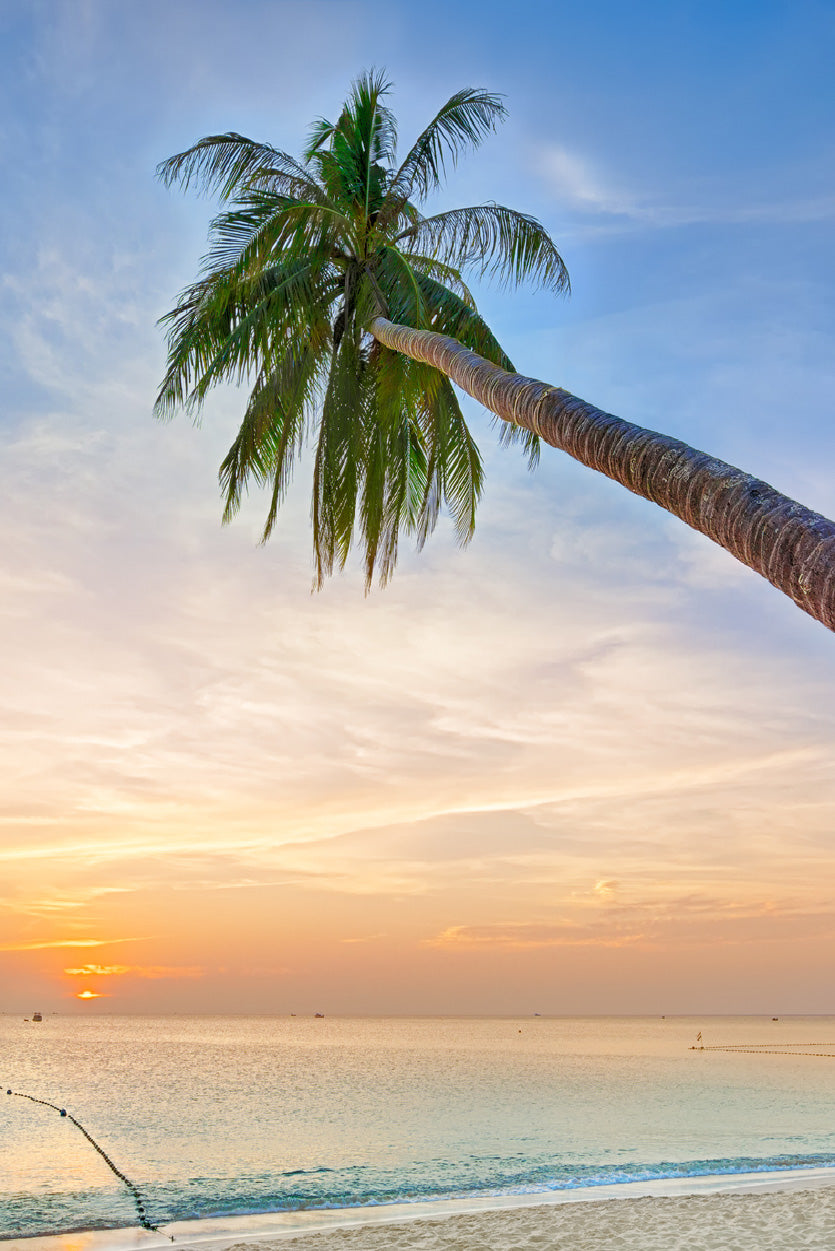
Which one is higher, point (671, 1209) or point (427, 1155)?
point (671, 1209)

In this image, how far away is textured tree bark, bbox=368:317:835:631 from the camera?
3469 millimetres

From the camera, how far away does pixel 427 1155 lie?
2286 centimetres

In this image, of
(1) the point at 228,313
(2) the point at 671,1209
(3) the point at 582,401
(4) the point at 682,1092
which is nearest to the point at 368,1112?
(4) the point at 682,1092

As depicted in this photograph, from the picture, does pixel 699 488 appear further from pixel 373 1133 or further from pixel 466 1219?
pixel 373 1133

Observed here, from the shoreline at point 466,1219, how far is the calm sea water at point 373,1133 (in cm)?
100

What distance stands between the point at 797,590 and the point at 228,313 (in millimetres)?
9466

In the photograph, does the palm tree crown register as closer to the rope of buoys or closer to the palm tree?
the palm tree

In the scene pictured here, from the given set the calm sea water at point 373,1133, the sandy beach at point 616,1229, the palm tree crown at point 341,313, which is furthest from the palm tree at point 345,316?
the calm sea water at point 373,1133

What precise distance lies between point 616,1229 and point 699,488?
11.8 metres

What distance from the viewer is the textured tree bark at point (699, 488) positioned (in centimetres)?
347

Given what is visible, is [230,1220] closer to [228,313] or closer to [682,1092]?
[228,313]

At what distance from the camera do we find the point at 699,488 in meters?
4.28

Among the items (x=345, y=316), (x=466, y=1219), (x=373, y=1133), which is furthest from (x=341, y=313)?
(x=373, y=1133)

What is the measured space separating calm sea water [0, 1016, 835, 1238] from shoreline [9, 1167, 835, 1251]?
3.28 feet
